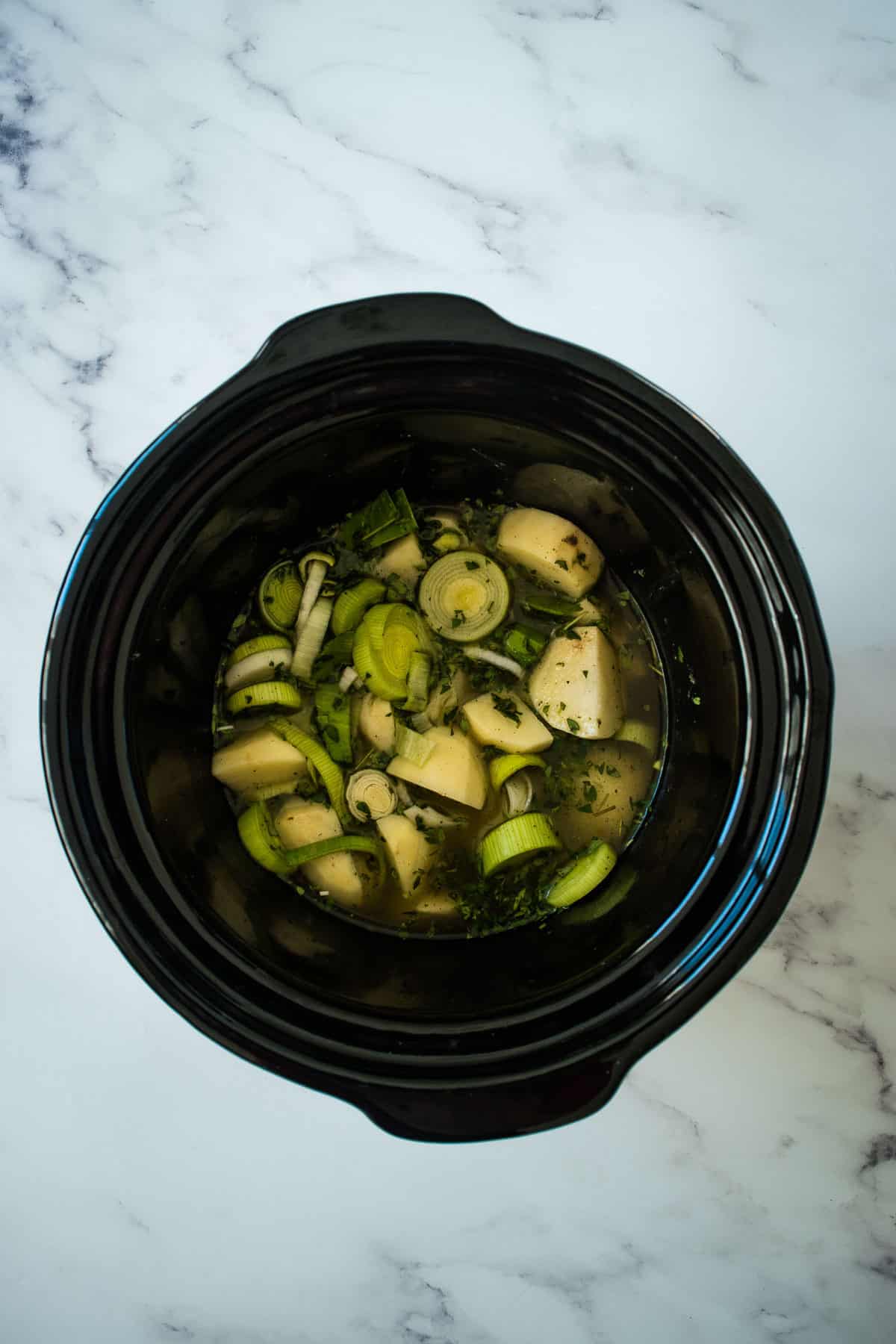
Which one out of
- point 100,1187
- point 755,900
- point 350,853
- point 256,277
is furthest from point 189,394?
point 100,1187

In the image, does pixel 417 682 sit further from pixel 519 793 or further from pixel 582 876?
pixel 582 876

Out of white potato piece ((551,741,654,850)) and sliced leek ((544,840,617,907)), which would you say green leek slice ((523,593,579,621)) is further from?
sliced leek ((544,840,617,907))

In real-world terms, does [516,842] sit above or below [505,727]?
below

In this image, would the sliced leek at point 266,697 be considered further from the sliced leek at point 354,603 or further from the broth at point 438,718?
the sliced leek at point 354,603

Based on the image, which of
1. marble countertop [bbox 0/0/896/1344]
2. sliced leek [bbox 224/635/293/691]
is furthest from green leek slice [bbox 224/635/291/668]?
marble countertop [bbox 0/0/896/1344]

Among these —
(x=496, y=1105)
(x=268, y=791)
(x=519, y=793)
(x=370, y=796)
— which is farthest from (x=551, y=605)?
(x=496, y=1105)

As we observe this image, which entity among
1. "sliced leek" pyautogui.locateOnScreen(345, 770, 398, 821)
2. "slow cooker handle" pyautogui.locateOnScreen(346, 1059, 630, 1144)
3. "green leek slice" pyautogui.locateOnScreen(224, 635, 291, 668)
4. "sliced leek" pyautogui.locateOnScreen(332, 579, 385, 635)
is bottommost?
"slow cooker handle" pyautogui.locateOnScreen(346, 1059, 630, 1144)
